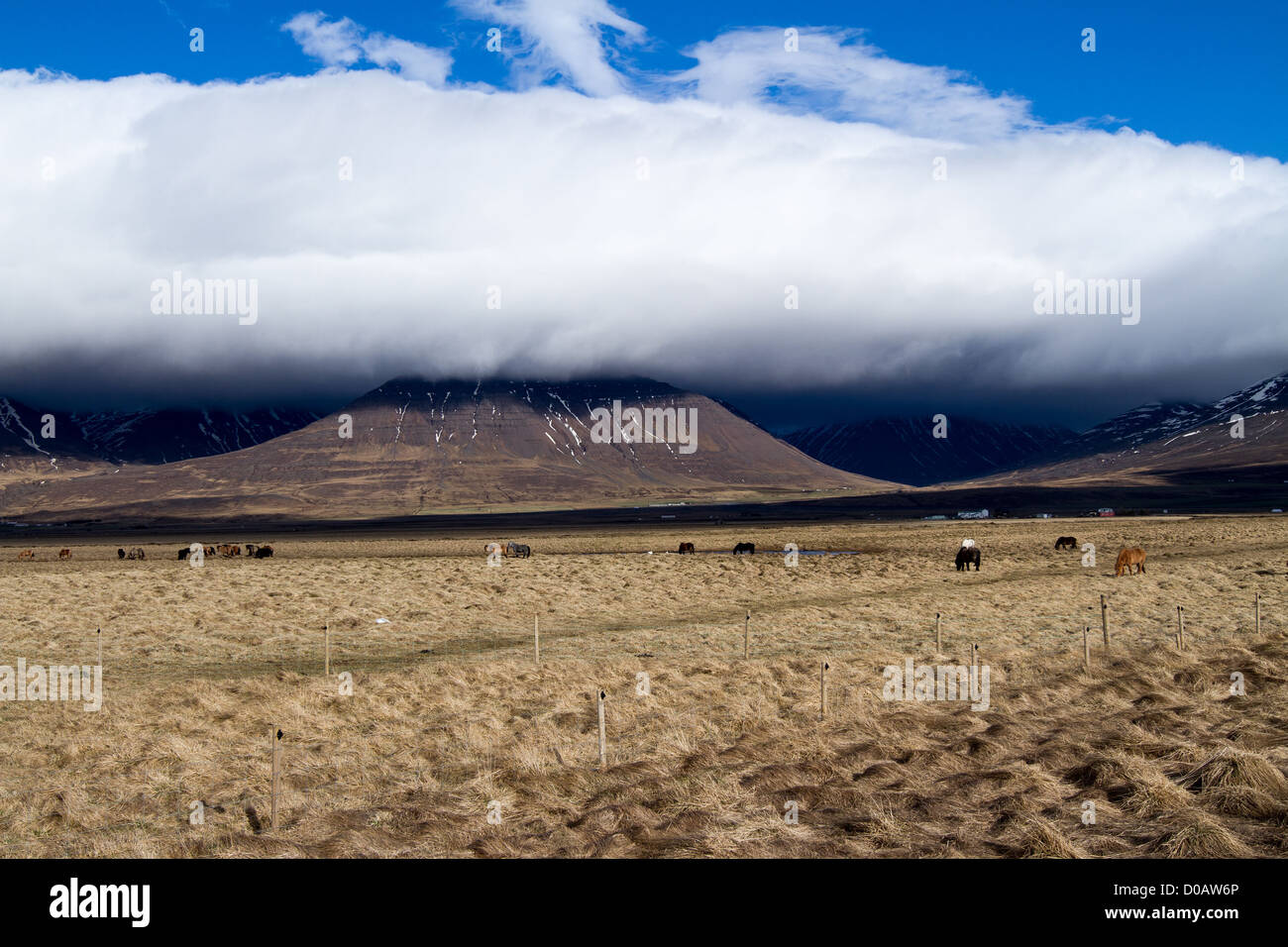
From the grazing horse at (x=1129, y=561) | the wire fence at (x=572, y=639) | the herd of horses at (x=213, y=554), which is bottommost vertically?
the wire fence at (x=572, y=639)

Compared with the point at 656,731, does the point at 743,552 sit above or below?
above

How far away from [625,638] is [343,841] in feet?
56.5

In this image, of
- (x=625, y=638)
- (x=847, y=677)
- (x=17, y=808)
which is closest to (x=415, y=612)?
(x=625, y=638)

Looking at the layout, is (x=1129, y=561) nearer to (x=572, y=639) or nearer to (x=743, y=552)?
(x=743, y=552)

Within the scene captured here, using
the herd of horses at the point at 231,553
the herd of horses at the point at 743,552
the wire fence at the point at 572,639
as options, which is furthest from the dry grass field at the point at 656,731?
the herd of horses at the point at 231,553

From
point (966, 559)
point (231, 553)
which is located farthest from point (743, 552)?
point (231, 553)

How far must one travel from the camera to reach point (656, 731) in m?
17.0

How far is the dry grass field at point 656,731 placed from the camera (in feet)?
Answer: 37.9

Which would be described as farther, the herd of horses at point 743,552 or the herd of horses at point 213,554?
the herd of horses at point 213,554

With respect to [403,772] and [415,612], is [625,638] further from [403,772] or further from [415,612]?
[403,772]

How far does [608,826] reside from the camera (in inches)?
466

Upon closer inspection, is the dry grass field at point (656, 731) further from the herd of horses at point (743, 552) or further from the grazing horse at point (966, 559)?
the grazing horse at point (966, 559)

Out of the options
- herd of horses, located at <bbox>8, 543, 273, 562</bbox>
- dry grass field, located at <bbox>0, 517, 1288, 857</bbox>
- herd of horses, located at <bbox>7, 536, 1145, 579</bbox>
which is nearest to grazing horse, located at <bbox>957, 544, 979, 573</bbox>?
herd of horses, located at <bbox>7, 536, 1145, 579</bbox>

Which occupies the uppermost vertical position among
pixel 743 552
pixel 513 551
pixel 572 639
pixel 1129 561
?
pixel 1129 561
